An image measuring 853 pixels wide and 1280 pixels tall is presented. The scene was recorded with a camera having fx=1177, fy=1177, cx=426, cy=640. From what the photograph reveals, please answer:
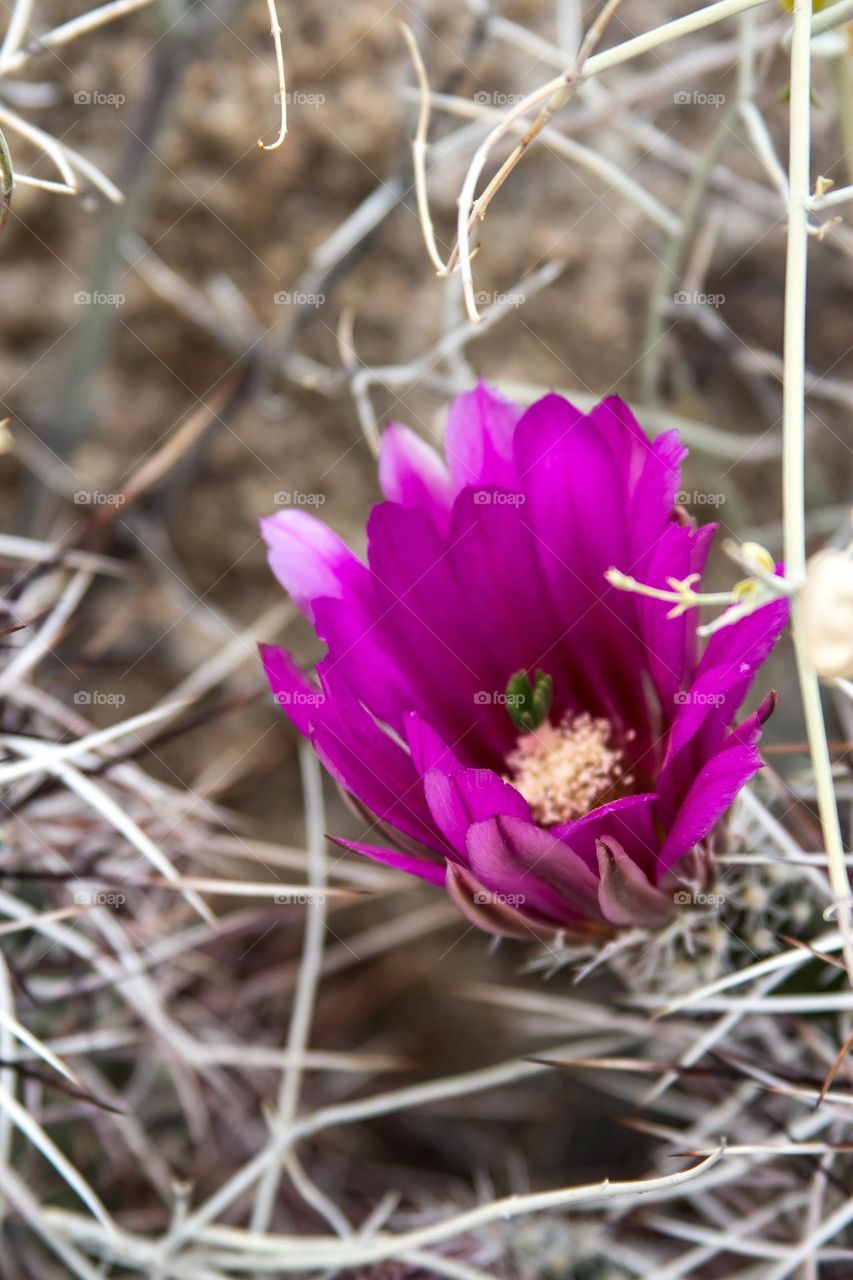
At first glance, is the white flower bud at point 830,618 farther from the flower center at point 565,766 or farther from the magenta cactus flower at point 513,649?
the flower center at point 565,766

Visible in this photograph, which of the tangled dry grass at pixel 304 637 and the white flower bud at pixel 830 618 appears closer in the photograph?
the white flower bud at pixel 830 618

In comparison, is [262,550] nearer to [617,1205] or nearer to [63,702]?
[63,702]

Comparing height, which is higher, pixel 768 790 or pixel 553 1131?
pixel 768 790

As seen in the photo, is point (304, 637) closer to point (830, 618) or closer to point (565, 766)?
point (565, 766)

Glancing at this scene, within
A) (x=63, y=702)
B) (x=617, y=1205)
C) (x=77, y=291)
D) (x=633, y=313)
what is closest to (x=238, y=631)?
(x=63, y=702)

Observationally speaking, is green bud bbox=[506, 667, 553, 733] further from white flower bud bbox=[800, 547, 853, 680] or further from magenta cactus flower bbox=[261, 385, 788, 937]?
white flower bud bbox=[800, 547, 853, 680]

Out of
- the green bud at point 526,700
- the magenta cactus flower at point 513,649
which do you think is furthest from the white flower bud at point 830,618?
the green bud at point 526,700

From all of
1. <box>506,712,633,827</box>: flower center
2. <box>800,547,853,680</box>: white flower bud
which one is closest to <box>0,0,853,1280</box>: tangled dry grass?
<box>506,712,633,827</box>: flower center
